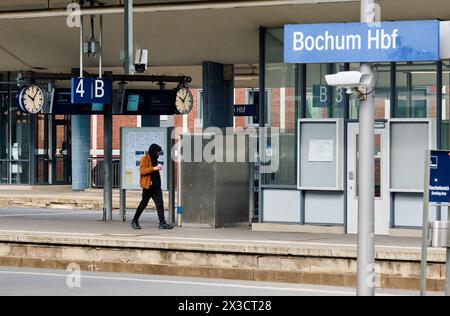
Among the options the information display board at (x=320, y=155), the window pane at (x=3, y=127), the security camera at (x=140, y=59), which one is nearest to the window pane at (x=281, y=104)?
the information display board at (x=320, y=155)

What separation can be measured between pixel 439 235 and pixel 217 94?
17163 mm

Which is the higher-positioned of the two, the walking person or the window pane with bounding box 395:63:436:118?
the window pane with bounding box 395:63:436:118

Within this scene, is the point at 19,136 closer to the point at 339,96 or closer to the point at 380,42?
the point at 339,96

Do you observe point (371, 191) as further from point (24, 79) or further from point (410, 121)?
point (24, 79)

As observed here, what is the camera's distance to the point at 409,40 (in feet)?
43.0

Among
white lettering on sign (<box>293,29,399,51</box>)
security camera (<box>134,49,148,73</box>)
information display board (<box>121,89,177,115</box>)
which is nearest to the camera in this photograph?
white lettering on sign (<box>293,29,399,51</box>)

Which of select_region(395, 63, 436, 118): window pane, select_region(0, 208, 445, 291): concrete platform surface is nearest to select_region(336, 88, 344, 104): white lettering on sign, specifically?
select_region(395, 63, 436, 118): window pane

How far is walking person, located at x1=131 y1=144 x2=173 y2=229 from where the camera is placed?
2200 cm

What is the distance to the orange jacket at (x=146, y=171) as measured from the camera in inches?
869

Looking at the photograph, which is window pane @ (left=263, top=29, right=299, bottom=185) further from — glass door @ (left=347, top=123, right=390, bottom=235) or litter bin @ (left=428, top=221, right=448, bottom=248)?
litter bin @ (left=428, top=221, right=448, bottom=248)

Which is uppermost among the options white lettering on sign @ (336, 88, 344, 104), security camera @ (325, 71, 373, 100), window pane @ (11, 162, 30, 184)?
white lettering on sign @ (336, 88, 344, 104)

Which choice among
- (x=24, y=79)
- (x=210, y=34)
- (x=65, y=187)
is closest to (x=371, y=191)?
(x=210, y=34)

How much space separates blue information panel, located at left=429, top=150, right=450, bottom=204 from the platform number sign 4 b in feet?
37.7

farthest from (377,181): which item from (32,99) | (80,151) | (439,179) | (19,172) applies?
(80,151)
